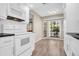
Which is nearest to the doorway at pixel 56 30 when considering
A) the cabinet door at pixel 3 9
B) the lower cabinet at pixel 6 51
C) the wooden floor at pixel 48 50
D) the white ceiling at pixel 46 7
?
the white ceiling at pixel 46 7

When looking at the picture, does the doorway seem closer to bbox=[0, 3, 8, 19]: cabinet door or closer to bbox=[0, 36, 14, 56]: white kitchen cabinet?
bbox=[0, 3, 8, 19]: cabinet door

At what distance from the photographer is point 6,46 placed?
1.33 m

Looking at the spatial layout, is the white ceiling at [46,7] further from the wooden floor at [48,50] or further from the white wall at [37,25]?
the wooden floor at [48,50]

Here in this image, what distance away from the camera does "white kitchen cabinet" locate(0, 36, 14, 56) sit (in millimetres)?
1244

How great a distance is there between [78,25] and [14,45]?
1535 mm

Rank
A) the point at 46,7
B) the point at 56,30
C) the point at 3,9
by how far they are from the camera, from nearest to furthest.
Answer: the point at 3,9 < the point at 46,7 < the point at 56,30

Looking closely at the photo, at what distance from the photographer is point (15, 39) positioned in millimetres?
1575

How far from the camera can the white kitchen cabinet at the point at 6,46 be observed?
4.08 feet

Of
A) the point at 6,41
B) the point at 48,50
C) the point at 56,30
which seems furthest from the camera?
the point at 56,30

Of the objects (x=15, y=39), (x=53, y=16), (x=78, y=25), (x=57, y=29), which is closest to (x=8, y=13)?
(x=15, y=39)

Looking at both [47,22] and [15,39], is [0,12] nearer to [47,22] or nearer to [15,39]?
[15,39]

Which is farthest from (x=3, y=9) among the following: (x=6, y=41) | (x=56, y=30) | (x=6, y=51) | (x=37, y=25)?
(x=56, y=30)

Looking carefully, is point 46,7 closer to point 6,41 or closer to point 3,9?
point 3,9

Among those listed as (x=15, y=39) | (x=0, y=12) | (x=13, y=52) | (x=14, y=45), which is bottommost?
(x=13, y=52)
